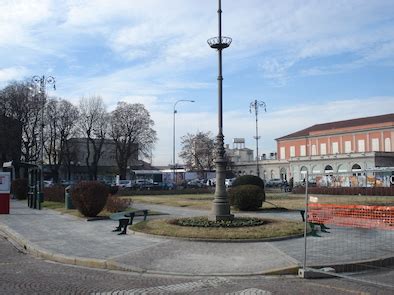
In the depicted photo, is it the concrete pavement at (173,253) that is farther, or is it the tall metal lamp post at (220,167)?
the tall metal lamp post at (220,167)

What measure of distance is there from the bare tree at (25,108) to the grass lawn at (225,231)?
1907 inches

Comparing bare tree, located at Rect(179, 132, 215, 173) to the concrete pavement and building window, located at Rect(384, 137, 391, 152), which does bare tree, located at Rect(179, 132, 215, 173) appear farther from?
the concrete pavement

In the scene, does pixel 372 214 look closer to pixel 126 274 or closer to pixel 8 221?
pixel 126 274

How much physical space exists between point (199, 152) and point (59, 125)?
112 feet

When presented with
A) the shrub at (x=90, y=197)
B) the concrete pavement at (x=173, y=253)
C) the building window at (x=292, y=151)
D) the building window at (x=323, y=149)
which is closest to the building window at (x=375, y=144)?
the building window at (x=323, y=149)

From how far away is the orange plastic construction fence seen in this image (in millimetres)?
9953

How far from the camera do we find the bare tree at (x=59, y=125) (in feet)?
249

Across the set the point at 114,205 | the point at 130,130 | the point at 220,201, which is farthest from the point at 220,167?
the point at 130,130

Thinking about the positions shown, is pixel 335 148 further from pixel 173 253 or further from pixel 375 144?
pixel 173 253

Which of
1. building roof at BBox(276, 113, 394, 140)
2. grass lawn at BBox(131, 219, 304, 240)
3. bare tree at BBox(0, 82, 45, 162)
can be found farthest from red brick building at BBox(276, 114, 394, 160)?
grass lawn at BBox(131, 219, 304, 240)

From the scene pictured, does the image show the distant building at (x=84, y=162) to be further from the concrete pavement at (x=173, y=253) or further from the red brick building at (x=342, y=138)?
the concrete pavement at (x=173, y=253)

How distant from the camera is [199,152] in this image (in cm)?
10350

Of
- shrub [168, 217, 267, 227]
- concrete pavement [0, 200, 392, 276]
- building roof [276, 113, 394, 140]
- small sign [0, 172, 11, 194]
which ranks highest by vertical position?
building roof [276, 113, 394, 140]

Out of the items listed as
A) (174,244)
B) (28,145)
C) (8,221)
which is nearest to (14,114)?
(28,145)
